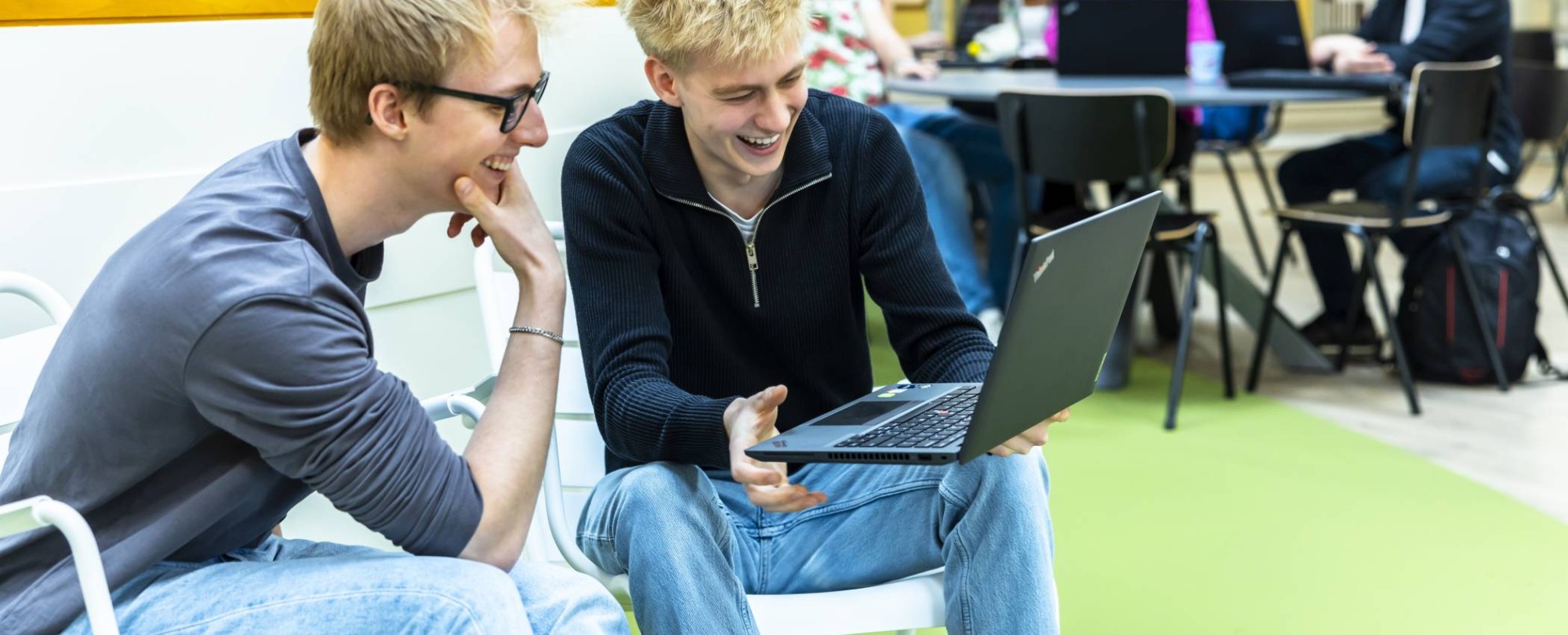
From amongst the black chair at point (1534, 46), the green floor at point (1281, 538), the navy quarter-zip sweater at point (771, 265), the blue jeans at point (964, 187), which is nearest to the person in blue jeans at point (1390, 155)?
the green floor at point (1281, 538)

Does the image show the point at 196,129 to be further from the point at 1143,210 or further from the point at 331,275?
the point at 1143,210

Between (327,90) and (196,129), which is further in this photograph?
(196,129)

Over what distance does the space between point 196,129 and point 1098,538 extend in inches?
67.8

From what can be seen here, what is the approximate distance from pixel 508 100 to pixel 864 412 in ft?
1.49

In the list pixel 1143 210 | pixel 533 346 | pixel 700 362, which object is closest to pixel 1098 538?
pixel 700 362

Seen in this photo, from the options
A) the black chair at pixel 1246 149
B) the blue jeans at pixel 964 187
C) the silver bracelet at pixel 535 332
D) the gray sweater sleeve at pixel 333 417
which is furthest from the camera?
the black chair at pixel 1246 149

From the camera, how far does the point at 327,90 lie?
1.17 meters

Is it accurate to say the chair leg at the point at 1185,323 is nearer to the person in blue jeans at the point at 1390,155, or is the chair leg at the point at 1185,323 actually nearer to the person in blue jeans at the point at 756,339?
the person in blue jeans at the point at 1390,155

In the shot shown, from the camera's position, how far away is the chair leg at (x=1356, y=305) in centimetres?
349

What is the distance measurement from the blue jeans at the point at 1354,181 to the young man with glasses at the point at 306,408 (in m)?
2.92

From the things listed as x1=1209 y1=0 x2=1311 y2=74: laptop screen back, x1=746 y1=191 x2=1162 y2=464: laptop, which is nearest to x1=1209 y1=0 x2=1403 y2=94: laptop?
x1=1209 y1=0 x2=1311 y2=74: laptop screen back

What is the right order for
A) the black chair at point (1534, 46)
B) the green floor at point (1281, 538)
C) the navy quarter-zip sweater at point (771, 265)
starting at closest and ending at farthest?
the navy quarter-zip sweater at point (771, 265) < the green floor at point (1281, 538) < the black chair at point (1534, 46)

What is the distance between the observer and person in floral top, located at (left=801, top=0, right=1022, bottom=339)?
385 centimetres

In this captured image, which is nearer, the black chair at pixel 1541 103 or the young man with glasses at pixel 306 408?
the young man with glasses at pixel 306 408
